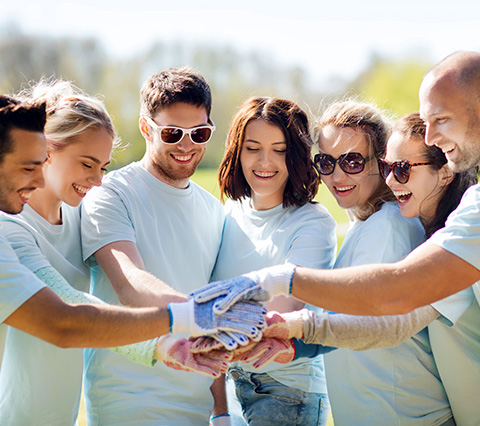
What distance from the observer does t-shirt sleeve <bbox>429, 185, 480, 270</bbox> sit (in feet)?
11.3

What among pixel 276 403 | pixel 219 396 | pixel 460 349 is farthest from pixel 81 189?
pixel 460 349

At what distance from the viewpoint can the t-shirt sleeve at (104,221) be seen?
420 centimetres

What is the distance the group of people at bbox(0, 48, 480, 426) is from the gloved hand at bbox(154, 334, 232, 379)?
0.01 metres

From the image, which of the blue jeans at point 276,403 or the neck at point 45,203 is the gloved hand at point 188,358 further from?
the neck at point 45,203

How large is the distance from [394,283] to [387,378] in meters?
0.79

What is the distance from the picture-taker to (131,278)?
13.1 feet

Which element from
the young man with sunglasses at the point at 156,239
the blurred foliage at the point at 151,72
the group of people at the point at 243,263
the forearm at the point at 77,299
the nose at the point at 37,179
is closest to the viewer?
the group of people at the point at 243,263

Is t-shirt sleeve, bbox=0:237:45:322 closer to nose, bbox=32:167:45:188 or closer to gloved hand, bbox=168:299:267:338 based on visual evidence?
nose, bbox=32:167:45:188

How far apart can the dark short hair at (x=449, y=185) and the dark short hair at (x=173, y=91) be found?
1475 mm

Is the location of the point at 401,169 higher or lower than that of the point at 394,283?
higher

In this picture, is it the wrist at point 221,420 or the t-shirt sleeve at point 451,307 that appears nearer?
the t-shirt sleeve at point 451,307

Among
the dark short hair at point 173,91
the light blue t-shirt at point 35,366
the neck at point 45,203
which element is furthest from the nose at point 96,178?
the dark short hair at point 173,91

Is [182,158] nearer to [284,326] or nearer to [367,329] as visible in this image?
[284,326]

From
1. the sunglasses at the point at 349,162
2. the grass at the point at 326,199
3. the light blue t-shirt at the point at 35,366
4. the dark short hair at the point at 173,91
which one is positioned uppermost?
the grass at the point at 326,199
